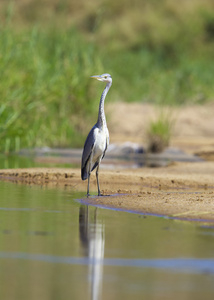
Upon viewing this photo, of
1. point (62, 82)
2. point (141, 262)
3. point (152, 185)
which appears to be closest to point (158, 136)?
point (62, 82)

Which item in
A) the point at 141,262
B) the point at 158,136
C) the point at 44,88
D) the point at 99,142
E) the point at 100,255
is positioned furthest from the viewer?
the point at 158,136

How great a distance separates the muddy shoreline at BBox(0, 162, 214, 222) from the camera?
26.6ft

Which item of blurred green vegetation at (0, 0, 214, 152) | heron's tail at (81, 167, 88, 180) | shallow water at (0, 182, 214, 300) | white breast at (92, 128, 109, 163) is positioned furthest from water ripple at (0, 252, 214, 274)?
blurred green vegetation at (0, 0, 214, 152)

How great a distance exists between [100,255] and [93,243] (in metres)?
0.47

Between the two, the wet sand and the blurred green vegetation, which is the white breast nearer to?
the wet sand

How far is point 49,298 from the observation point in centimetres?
420

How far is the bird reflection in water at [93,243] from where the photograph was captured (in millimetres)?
4619

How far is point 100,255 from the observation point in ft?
18.1

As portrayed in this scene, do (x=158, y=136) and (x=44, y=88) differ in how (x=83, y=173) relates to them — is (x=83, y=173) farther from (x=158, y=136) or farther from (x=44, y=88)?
(x=158, y=136)

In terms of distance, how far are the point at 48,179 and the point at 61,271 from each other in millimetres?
6743

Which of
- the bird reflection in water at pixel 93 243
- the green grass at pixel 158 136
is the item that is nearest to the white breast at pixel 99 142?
the bird reflection in water at pixel 93 243

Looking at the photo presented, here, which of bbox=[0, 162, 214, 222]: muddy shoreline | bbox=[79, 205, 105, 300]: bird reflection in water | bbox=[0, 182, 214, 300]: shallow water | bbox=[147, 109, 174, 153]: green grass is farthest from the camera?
bbox=[147, 109, 174, 153]: green grass

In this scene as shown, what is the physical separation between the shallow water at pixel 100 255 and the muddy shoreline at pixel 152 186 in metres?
0.42

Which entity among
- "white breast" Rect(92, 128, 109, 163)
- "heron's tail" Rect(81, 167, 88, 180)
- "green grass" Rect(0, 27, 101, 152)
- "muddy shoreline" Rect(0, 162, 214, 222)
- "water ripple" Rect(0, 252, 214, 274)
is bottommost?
"water ripple" Rect(0, 252, 214, 274)
